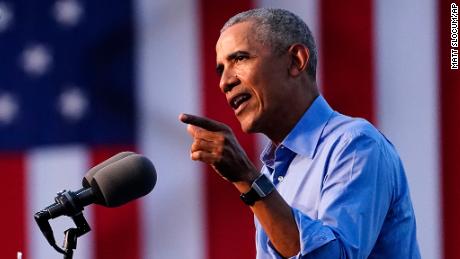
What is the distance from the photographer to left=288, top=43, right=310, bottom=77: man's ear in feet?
5.41

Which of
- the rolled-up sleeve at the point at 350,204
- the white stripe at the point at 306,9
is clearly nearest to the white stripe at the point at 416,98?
the white stripe at the point at 306,9

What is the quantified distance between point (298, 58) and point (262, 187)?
39 centimetres

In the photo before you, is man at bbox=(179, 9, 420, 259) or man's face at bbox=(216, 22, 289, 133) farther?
man's face at bbox=(216, 22, 289, 133)

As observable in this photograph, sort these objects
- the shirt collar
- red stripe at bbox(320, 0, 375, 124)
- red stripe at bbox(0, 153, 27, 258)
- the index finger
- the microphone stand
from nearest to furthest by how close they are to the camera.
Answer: the index finger → the microphone stand → the shirt collar → red stripe at bbox(320, 0, 375, 124) → red stripe at bbox(0, 153, 27, 258)

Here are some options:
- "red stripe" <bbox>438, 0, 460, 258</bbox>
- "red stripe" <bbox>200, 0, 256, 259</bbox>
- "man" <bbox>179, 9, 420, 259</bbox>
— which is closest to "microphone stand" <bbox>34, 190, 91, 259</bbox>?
"man" <bbox>179, 9, 420, 259</bbox>

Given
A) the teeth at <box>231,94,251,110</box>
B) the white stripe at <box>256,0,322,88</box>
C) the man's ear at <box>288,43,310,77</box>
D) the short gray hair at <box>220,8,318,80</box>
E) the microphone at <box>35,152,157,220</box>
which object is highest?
the white stripe at <box>256,0,322,88</box>

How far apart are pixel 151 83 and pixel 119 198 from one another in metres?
1.19

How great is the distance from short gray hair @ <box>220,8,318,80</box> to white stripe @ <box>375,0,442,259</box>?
2.95ft

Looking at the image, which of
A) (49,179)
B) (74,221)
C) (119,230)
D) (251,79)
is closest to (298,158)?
(251,79)

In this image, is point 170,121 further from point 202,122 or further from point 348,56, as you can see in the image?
point 202,122

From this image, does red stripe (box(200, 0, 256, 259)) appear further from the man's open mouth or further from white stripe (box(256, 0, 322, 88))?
the man's open mouth

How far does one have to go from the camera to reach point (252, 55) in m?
1.61

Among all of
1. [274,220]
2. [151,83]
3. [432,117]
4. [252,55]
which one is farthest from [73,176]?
[274,220]

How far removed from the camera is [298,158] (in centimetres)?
160
